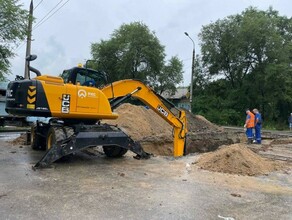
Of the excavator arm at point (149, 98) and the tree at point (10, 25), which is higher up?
the tree at point (10, 25)

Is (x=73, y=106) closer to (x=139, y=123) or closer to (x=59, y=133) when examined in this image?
(x=59, y=133)

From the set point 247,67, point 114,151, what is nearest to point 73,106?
point 114,151

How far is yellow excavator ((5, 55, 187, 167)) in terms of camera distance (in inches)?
348

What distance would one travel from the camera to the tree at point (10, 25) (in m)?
21.8

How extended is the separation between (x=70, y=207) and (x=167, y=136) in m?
13.2

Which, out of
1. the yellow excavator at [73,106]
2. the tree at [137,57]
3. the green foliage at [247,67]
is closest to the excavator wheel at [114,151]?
the yellow excavator at [73,106]

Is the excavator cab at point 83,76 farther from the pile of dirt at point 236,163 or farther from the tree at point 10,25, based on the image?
the tree at point 10,25

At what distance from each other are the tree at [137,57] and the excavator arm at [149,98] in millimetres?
35009

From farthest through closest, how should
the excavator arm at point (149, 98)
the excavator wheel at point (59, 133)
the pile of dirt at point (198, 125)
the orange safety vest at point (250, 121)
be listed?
the pile of dirt at point (198, 125) < the orange safety vest at point (250, 121) < the excavator arm at point (149, 98) < the excavator wheel at point (59, 133)

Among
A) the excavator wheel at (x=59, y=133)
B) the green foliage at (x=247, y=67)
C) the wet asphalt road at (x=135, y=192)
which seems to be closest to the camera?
the wet asphalt road at (x=135, y=192)

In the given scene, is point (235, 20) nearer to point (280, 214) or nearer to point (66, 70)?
point (66, 70)

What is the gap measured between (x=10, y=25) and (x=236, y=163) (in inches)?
716

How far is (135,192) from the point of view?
6.70 meters

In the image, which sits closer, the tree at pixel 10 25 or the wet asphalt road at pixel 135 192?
the wet asphalt road at pixel 135 192
